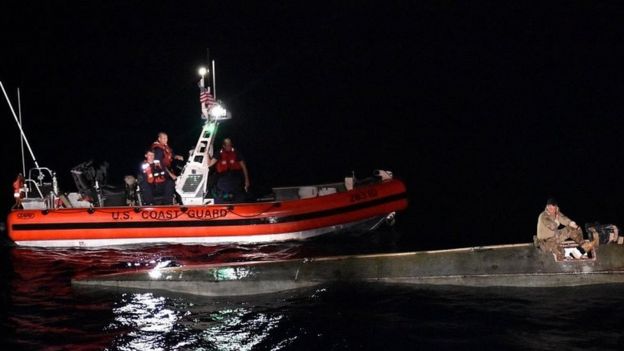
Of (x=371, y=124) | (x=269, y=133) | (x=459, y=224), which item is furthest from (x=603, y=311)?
(x=371, y=124)

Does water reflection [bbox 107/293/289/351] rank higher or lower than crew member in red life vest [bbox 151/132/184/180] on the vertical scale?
lower

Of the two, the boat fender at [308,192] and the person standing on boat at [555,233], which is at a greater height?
the boat fender at [308,192]

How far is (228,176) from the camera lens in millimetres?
16953

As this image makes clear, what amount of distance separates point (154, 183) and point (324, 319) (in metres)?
A: 6.92

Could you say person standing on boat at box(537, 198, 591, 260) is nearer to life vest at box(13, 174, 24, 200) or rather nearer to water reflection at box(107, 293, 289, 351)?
water reflection at box(107, 293, 289, 351)

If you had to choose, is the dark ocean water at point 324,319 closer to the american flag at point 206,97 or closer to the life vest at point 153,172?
the life vest at point 153,172

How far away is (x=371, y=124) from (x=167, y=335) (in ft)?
168

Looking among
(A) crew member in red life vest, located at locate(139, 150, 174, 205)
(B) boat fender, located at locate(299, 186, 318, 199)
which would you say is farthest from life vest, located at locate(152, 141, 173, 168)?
(B) boat fender, located at locate(299, 186, 318, 199)

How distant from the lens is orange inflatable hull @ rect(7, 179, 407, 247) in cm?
1606

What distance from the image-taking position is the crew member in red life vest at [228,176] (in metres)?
16.9

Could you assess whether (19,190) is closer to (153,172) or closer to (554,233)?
(153,172)

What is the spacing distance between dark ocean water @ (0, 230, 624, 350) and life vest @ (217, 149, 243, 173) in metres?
4.82

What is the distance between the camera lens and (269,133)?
55469 mm

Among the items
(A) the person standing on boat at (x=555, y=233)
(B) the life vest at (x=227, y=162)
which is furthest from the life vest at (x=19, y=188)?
(A) the person standing on boat at (x=555, y=233)
